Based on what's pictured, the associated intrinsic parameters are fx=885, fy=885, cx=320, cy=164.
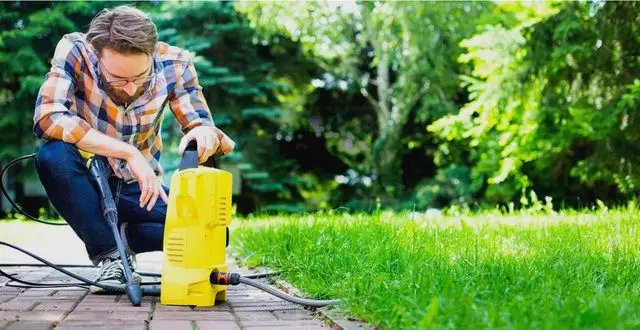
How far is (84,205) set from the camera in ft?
11.0

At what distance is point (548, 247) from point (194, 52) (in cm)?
1196

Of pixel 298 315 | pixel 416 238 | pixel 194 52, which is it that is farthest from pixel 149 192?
pixel 194 52

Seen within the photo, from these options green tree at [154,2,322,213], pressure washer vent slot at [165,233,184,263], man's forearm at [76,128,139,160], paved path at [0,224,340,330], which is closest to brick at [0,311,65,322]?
paved path at [0,224,340,330]

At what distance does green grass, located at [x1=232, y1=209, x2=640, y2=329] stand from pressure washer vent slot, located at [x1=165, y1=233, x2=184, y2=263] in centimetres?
49

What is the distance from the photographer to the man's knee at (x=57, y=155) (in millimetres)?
3283

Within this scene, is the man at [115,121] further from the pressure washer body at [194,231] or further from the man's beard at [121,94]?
the pressure washer body at [194,231]

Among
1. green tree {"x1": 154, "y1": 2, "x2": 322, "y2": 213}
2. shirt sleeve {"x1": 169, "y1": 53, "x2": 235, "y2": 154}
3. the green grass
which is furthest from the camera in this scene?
green tree {"x1": 154, "y1": 2, "x2": 322, "y2": 213}

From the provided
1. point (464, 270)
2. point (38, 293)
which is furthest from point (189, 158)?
point (464, 270)

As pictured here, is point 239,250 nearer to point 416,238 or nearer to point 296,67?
point 416,238

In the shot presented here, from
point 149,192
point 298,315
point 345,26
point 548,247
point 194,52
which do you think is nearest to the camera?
point 298,315

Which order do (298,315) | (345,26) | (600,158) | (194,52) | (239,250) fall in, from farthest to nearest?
1. (345,26)
2. (194,52)
3. (600,158)
4. (239,250)
5. (298,315)

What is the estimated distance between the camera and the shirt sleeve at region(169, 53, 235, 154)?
3.46 metres

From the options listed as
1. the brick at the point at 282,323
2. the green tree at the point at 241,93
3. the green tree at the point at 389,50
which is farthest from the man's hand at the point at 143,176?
the green tree at the point at 389,50

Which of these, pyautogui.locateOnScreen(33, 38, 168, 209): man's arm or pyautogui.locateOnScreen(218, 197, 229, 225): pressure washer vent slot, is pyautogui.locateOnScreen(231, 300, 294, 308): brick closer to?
pyautogui.locateOnScreen(218, 197, 229, 225): pressure washer vent slot
